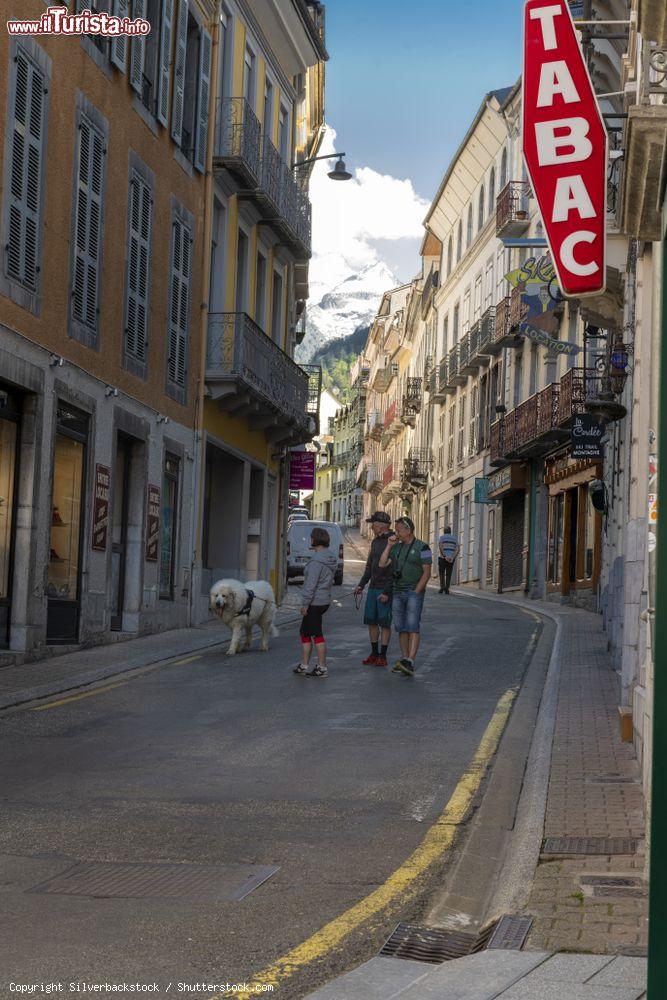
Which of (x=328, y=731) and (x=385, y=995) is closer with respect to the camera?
(x=385, y=995)

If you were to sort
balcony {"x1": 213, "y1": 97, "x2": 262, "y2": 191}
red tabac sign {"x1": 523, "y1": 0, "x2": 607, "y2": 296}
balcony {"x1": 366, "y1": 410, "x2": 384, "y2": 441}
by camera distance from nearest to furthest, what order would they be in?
red tabac sign {"x1": 523, "y1": 0, "x2": 607, "y2": 296} → balcony {"x1": 213, "y1": 97, "x2": 262, "y2": 191} → balcony {"x1": 366, "y1": 410, "x2": 384, "y2": 441}

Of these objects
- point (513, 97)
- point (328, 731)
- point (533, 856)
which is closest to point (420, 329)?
point (513, 97)

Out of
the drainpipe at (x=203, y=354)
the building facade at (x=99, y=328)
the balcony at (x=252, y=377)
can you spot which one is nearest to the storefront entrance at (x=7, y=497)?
the building facade at (x=99, y=328)

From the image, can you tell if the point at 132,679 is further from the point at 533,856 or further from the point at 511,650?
the point at 533,856

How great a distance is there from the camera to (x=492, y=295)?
150 ft

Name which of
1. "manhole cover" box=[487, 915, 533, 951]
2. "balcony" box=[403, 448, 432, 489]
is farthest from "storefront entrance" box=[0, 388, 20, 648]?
"balcony" box=[403, 448, 432, 489]

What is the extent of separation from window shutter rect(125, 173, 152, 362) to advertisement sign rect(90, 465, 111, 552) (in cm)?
215

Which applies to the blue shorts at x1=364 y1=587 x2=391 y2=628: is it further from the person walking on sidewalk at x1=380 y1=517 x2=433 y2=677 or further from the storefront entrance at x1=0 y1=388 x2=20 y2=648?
the storefront entrance at x1=0 y1=388 x2=20 y2=648

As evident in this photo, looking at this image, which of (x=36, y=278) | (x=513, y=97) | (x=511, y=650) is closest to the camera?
(x=36, y=278)

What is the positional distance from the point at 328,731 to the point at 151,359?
11.4m

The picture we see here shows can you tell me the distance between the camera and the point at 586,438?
27078mm

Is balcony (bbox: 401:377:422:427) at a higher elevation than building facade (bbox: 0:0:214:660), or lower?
higher

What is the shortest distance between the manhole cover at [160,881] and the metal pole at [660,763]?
2.47m

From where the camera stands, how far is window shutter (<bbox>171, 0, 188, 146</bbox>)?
22.6m
